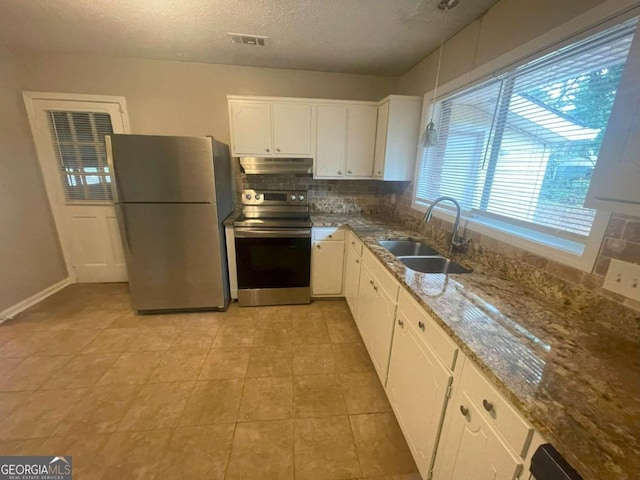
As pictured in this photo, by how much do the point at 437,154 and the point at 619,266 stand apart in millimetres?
1566

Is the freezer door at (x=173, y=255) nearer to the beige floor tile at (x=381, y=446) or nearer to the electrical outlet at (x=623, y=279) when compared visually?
the beige floor tile at (x=381, y=446)

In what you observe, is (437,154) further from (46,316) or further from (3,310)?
(3,310)

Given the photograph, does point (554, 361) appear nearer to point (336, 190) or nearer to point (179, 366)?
point (179, 366)

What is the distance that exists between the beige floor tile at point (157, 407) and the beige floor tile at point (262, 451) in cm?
44

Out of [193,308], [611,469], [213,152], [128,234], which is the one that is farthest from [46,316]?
[611,469]

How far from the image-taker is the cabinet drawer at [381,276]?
4.85 feet

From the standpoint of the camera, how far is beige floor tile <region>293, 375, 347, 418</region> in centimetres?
157

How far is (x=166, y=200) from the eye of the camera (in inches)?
89.0

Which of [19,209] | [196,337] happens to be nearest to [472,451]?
[196,337]

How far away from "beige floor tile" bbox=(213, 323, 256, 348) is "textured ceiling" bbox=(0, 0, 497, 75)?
249 centimetres

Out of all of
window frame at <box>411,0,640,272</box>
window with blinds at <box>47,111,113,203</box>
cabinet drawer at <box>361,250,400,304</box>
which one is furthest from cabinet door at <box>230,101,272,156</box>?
window frame at <box>411,0,640,272</box>

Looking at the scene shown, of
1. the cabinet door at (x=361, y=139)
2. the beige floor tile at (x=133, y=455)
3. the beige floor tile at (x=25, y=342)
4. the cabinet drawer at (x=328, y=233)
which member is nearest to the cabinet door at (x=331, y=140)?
the cabinet door at (x=361, y=139)

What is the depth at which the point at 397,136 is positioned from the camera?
2506mm

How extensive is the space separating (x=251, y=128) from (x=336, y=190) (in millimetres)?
1182
